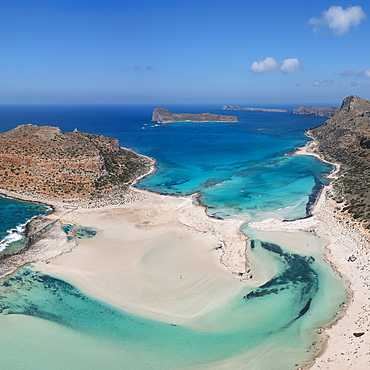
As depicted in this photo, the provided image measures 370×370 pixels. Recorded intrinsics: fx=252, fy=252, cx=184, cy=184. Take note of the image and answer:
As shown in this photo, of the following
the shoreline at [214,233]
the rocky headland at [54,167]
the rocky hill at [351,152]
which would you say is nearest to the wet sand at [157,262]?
the shoreline at [214,233]

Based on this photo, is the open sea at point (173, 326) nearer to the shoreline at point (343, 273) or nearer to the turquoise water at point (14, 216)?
the turquoise water at point (14, 216)


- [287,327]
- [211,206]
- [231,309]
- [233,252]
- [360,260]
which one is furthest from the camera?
[211,206]

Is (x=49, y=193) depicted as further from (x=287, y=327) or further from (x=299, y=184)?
(x=299, y=184)

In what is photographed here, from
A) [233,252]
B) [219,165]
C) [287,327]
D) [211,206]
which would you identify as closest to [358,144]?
[219,165]

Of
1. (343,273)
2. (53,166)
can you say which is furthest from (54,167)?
(343,273)

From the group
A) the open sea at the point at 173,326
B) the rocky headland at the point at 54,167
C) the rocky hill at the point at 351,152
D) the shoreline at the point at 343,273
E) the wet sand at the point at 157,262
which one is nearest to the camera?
the shoreline at the point at 343,273

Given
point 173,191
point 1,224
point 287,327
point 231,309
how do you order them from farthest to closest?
point 173,191, point 1,224, point 231,309, point 287,327

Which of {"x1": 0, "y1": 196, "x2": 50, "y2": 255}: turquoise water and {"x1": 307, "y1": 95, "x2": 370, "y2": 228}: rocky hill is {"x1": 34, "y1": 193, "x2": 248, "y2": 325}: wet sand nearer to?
{"x1": 0, "y1": 196, "x2": 50, "y2": 255}: turquoise water
